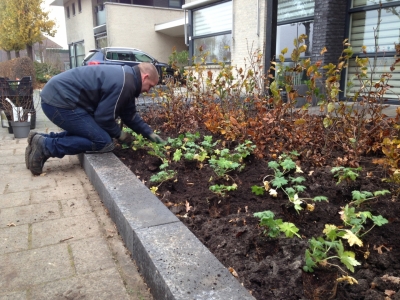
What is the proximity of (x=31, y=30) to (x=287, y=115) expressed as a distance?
24433mm

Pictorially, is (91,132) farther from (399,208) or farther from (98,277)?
(399,208)

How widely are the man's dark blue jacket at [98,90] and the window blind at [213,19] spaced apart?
10730 mm

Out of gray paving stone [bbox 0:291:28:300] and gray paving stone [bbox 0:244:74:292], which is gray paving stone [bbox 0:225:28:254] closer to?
gray paving stone [bbox 0:244:74:292]

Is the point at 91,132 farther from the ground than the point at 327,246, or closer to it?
farther from the ground

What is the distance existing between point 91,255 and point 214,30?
13368 mm

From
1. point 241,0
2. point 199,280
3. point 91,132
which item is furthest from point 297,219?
point 241,0

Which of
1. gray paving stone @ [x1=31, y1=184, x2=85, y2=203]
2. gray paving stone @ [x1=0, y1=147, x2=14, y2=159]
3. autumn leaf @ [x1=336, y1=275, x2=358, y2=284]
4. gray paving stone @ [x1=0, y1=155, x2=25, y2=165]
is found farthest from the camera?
gray paving stone @ [x1=0, y1=147, x2=14, y2=159]

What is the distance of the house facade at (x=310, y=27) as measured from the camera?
28.1 feet

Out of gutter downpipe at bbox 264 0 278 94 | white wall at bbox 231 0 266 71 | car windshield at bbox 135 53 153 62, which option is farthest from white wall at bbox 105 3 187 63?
gutter downpipe at bbox 264 0 278 94

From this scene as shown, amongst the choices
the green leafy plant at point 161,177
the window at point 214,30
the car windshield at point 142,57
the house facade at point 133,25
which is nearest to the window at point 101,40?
the house facade at point 133,25

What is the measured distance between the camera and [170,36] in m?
25.8

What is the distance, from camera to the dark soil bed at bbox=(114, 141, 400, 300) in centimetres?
176

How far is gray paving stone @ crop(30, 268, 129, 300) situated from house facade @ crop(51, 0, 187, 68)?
21.3m

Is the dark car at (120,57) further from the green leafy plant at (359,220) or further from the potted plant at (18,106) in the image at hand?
the green leafy plant at (359,220)
